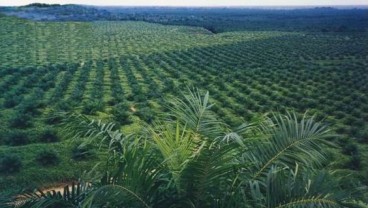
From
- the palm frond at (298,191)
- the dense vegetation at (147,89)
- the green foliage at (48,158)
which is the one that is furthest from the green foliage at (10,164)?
the palm frond at (298,191)

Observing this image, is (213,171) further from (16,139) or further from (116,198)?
(16,139)

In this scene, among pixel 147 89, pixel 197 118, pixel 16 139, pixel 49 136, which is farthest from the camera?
pixel 147 89

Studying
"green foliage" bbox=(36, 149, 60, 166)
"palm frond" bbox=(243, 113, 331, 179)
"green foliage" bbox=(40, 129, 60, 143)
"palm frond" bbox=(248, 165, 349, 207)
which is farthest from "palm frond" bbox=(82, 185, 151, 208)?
"green foliage" bbox=(40, 129, 60, 143)

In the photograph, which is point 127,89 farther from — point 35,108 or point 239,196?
point 239,196

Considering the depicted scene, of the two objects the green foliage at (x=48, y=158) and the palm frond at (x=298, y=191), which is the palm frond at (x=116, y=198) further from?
the green foliage at (x=48, y=158)

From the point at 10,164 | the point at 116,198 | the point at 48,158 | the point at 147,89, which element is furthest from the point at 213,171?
the point at 147,89

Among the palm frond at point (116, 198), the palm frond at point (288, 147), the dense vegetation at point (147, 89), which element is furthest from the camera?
the dense vegetation at point (147, 89)
